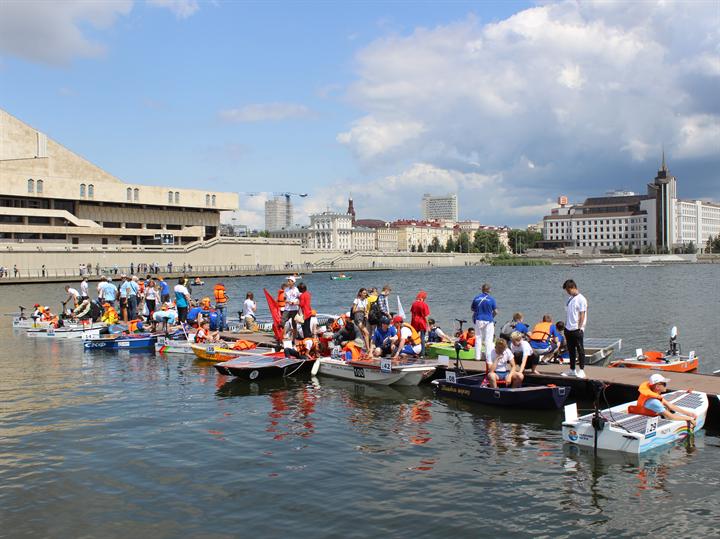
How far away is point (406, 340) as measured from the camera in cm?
2103

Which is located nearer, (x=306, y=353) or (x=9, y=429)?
(x=9, y=429)

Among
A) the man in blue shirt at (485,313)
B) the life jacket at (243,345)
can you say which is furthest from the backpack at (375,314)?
the life jacket at (243,345)

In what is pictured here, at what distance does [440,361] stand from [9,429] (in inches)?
444

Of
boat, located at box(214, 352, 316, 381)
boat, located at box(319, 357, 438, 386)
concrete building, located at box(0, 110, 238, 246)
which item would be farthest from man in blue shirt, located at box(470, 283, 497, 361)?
concrete building, located at box(0, 110, 238, 246)

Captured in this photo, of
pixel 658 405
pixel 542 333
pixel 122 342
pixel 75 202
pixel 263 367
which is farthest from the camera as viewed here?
pixel 75 202

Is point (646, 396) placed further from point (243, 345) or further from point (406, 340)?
point (243, 345)

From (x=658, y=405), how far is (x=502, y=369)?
413 centimetres

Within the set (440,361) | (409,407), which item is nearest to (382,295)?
(440,361)

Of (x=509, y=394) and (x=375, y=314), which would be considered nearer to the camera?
(x=509, y=394)

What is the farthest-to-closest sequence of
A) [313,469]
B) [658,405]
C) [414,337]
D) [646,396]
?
[414,337], [646,396], [658,405], [313,469]

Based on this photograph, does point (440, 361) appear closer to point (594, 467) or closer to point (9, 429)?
point (594, 467)

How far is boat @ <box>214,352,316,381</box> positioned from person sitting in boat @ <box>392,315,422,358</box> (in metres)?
2.91

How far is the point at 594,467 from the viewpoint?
40.6 ft

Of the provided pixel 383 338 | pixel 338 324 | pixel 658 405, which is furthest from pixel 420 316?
pixel 658 405
